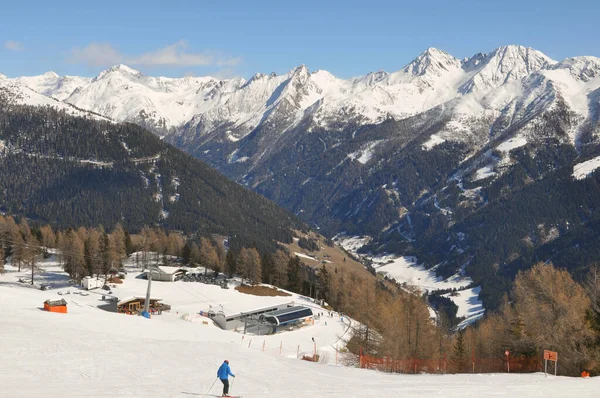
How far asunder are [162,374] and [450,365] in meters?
42.4

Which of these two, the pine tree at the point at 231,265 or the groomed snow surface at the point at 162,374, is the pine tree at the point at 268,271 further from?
the groomed snow surface at the point at 162,374

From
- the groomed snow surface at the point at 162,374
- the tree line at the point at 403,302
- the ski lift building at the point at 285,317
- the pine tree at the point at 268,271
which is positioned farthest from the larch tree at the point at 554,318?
the pine tree at the point at 268,271

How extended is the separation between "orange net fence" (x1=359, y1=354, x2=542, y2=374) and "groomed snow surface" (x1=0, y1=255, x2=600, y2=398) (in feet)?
47.6

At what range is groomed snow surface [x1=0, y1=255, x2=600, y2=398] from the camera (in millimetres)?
32062

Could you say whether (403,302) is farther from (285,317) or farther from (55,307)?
(55,307)

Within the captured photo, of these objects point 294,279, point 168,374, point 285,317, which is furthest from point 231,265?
point 168,374

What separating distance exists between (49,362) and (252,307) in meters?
78.1

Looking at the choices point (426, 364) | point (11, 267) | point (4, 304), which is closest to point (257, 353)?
point (426, 364)

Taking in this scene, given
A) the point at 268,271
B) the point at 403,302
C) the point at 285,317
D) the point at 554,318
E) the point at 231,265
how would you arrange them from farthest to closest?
the point at 268,271 < the point at 231,265 < the point at 285,317 < the point at 403,302 < the point at 554,318

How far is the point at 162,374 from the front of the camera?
36250 millimetres

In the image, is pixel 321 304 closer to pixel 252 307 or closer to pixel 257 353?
pixel 252 307

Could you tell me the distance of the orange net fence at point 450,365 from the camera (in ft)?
193

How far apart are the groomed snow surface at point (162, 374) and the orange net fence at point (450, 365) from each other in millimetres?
14522

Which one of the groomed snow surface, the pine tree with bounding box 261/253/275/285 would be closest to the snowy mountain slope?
the groomed snow surface
